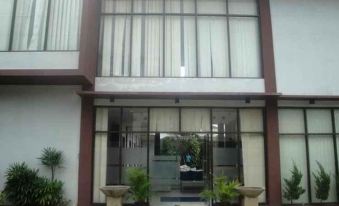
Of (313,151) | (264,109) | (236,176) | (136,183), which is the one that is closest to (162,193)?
(136,183)

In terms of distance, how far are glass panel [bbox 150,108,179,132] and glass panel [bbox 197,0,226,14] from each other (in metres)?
4.04

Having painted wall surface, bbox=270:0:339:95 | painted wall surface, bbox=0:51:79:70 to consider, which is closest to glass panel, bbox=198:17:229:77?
painted wall surface, bbox=270:0:339:95

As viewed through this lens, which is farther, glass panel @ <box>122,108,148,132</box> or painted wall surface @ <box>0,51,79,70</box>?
glass panel @ <box>122,108,148,132</box>

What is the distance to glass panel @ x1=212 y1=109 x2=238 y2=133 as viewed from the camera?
13.7 m

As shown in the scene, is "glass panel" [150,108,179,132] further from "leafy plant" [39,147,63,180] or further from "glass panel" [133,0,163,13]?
"glass panel" [133,0,163,13]

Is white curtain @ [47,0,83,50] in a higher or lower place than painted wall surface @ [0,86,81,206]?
higher

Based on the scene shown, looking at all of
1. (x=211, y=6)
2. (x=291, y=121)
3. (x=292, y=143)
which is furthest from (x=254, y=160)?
(x=211, y=6)

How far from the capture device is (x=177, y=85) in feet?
Result: 44.8

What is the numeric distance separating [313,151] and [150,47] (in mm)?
6992

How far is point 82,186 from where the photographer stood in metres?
12.9

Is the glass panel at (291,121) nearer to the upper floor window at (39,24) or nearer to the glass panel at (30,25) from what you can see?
the upper floor window at (39,24)

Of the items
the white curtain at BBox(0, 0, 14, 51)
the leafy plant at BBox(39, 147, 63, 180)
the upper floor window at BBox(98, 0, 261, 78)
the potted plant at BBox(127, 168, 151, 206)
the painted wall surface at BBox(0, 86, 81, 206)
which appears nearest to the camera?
the potted plant at BBox(127, 168, 151, 206)

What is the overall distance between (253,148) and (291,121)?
1732 millimetres

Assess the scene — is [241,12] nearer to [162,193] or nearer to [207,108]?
[207,108]
